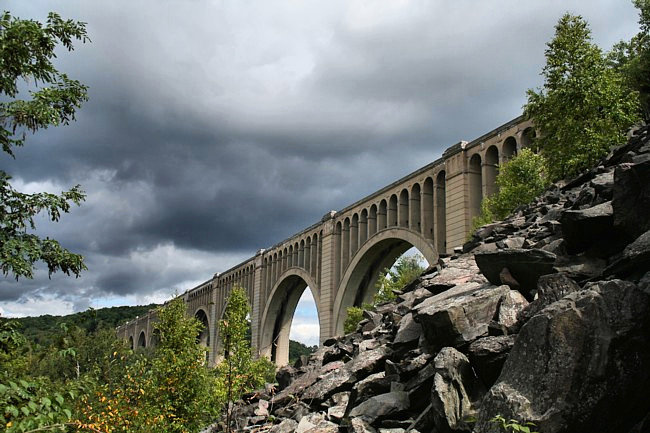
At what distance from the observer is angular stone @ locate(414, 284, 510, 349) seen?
25.7 feet

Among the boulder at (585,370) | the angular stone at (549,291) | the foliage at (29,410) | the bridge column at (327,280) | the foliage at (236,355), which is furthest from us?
the bridge column at (327,280)

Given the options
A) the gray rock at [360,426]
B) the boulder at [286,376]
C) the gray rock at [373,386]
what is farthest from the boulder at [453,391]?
the boulder at [286,376]

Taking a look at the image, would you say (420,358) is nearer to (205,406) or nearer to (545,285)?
(545,285)

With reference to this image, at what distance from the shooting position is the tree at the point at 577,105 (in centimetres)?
1762

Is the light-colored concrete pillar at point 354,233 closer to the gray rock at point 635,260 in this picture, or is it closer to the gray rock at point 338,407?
the gray rock at point 338,407

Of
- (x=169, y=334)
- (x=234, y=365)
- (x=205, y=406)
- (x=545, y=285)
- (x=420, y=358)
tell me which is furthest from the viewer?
(x=169, y=334)

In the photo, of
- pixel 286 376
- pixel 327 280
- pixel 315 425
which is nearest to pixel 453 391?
pixel 315 425

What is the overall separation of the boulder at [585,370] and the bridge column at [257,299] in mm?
58190

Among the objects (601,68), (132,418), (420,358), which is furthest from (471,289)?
(601,68)

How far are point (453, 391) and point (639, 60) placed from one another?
24.1 metres

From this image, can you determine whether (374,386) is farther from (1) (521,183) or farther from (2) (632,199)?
(1) (521,183)

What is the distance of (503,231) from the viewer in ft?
44.8

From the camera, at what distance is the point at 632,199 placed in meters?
7.44

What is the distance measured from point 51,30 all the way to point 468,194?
24.8m
